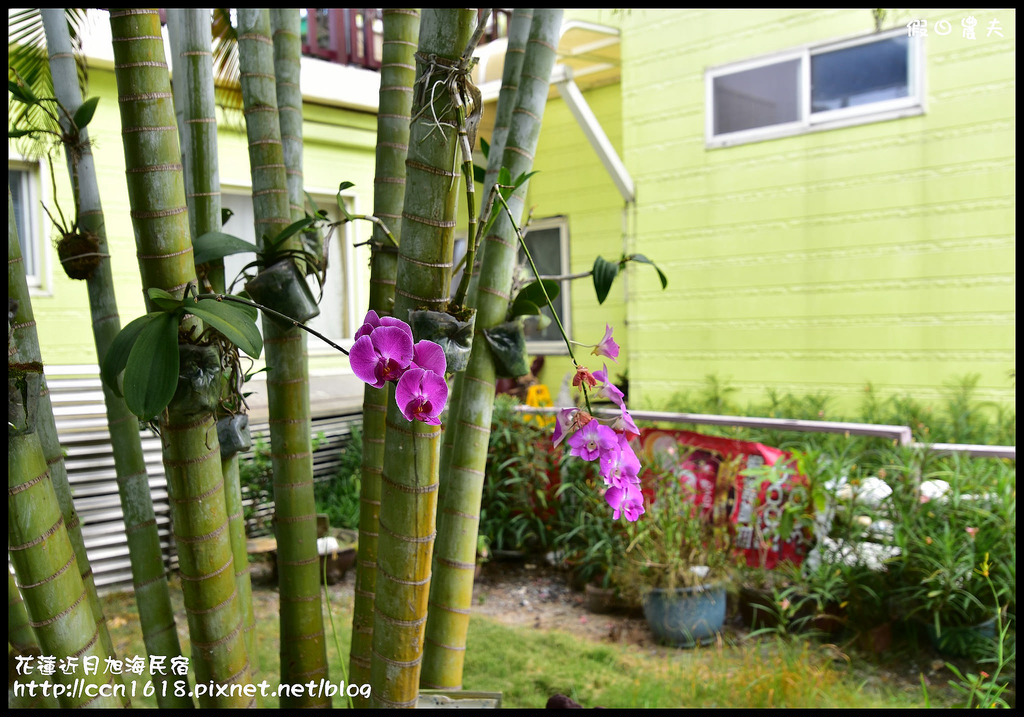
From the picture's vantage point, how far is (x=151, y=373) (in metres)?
0.84

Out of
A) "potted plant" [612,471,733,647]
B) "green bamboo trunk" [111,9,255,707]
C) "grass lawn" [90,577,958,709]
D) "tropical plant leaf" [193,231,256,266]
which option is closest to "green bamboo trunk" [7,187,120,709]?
"green bamboo trunk" [111,9,255,707]

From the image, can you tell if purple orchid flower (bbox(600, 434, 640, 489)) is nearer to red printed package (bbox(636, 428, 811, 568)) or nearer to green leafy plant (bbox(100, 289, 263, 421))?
green leafy plant (bbox(100, 289, 263, 421))

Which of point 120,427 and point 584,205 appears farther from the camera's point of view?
point 584,205

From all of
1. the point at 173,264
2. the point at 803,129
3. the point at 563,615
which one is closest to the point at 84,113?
the point at 173,264

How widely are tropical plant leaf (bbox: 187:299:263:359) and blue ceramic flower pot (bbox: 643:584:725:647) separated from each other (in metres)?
2.84

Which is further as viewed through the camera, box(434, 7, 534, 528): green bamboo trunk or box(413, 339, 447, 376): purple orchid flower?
box(434, 7, 534, 528): green bamboo trunk

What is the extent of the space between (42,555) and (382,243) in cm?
66

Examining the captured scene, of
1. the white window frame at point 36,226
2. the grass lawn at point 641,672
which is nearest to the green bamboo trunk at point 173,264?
the grass lawn at point 641,672

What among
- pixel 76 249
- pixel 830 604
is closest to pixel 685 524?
pixel 830 604

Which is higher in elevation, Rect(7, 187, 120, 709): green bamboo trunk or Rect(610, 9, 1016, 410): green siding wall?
Rect(610, 9, 1016, 410): green siding wall

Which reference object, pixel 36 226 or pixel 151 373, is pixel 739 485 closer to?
pixel 151 373

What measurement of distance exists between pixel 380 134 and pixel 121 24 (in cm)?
44

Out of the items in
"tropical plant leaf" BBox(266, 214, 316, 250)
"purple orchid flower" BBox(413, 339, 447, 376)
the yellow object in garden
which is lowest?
the yellow object in garden

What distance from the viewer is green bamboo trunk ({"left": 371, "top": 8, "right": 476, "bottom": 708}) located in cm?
100
